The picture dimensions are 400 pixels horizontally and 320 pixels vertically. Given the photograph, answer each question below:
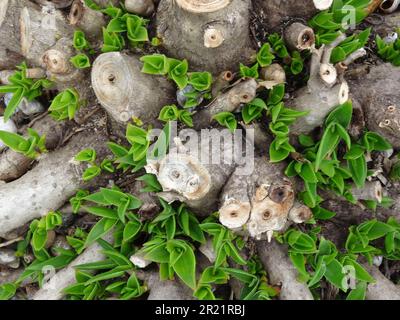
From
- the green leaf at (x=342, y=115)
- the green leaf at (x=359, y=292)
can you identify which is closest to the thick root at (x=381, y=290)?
the green leaf at (x=359, y=292)

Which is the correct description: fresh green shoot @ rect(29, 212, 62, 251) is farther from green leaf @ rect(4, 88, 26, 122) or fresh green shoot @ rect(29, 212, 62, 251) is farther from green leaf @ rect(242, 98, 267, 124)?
green leaf @ rect(242, 98, 267, 124)

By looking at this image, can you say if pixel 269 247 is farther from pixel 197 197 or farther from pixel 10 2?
pixel 10 2

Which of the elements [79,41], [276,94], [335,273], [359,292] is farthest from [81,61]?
[359,292]

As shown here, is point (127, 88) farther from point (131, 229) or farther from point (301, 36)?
point (301, 36)

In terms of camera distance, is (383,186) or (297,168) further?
(383,186)

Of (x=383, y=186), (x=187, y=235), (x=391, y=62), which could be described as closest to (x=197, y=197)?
(x=187, y=235)

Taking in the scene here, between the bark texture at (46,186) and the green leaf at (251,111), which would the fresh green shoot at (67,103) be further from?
the green leaf at (251,111)
